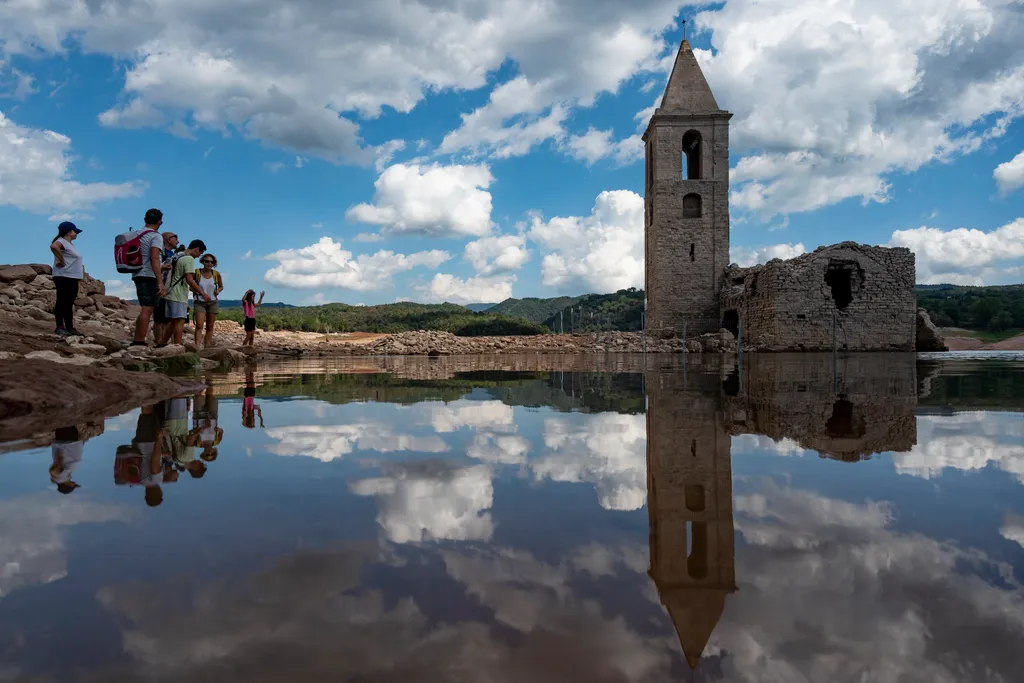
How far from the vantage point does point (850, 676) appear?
113 cm

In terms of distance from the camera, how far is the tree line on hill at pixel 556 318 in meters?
43.6

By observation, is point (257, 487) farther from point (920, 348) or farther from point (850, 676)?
point (920, 348)

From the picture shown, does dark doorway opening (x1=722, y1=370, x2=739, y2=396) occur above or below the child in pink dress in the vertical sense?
below

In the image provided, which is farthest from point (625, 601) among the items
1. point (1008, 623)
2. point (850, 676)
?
point (1008, 623)

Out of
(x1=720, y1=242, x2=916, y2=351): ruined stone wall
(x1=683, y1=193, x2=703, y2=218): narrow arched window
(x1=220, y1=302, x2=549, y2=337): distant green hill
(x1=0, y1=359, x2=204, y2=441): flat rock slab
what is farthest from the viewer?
(x1=220, y1=302, x2=549, y2=337): distant green hill

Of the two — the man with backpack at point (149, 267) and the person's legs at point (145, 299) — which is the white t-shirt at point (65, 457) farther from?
the person's legs at point (145, 299)

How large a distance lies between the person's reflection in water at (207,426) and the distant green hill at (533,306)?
101 m

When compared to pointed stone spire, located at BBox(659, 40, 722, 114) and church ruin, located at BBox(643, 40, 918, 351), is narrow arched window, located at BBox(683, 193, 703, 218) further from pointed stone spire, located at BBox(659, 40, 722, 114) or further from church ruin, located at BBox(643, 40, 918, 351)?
pointed stone spire, located at BBox(659, 40, 722, 114)

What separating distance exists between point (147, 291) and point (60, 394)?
4.84 metres

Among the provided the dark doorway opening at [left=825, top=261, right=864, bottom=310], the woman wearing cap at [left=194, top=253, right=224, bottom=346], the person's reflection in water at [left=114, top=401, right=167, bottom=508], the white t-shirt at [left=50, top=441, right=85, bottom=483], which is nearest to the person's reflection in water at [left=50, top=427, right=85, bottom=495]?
the white t-shirt at [left=50, top=441, right=85, bottom=483]

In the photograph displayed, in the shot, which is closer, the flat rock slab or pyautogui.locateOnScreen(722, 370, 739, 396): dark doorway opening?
the flat rock slab

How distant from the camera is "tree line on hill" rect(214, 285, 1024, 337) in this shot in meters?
43.6

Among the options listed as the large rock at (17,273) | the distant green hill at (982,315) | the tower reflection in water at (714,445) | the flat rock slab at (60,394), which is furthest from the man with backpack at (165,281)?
the distant green hill at (982,315)

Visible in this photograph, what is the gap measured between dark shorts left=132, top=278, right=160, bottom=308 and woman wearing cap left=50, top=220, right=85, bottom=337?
45.4 inches
